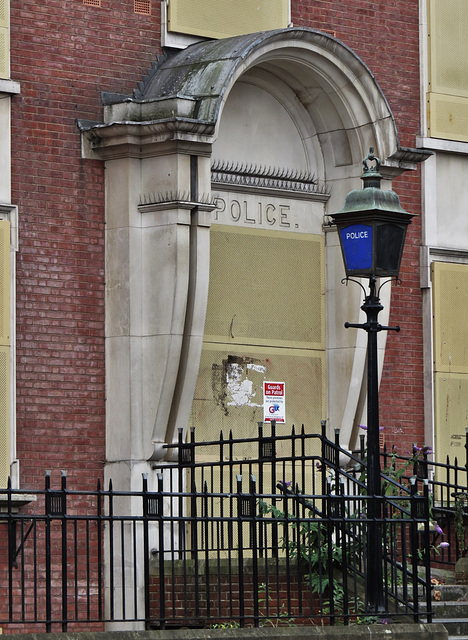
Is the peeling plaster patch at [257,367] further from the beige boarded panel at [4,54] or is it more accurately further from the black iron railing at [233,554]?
the beige boarded panel at [4,54]

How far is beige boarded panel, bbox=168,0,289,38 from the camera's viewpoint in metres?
14.4

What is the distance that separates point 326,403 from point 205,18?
12.1 feet

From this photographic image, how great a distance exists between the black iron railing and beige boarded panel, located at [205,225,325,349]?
104 centimetres

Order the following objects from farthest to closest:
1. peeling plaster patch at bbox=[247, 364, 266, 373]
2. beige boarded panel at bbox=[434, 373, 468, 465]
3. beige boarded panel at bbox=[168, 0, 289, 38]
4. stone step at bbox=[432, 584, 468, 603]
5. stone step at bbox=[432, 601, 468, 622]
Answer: beige boarded panel at bbox=[434, 373, 468, 465], peeling plaster patch at bbox=[247, 364, 266, 373], beige boarded panel at bbox=[168, 0, 289, 38], stone step at bbox=[432, 584, 468, 603], stone step at bbox=[432, 601, 468, 622]

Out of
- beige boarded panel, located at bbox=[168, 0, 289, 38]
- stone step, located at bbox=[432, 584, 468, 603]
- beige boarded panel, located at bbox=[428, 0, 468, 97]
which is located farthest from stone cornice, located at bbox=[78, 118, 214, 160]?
stone step, located at bbox=[432, 584, 468, 603]

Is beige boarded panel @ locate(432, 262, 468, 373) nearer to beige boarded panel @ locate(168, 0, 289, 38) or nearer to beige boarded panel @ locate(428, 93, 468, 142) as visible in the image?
beige boarded panel @ locate(428, 93, 468, 142)

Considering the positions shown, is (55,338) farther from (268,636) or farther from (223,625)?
(268,636)

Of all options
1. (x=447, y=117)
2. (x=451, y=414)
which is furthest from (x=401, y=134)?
(x=451, y=414)

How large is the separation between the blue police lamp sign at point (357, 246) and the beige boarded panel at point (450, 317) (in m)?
4.61

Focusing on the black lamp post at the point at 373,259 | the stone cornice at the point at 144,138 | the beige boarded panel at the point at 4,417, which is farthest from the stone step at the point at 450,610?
the stone cornice at the point at 144,138

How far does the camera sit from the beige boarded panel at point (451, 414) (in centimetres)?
1583

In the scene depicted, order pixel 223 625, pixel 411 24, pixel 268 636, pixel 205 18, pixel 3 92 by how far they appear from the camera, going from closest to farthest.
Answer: pixel 268 636 → pixel 223 625 → pixel 3 92 → pixel 205 18 → pixel 411 24

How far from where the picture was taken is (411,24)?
16.1 m

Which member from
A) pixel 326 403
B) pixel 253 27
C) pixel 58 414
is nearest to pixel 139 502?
pixel 58 414
